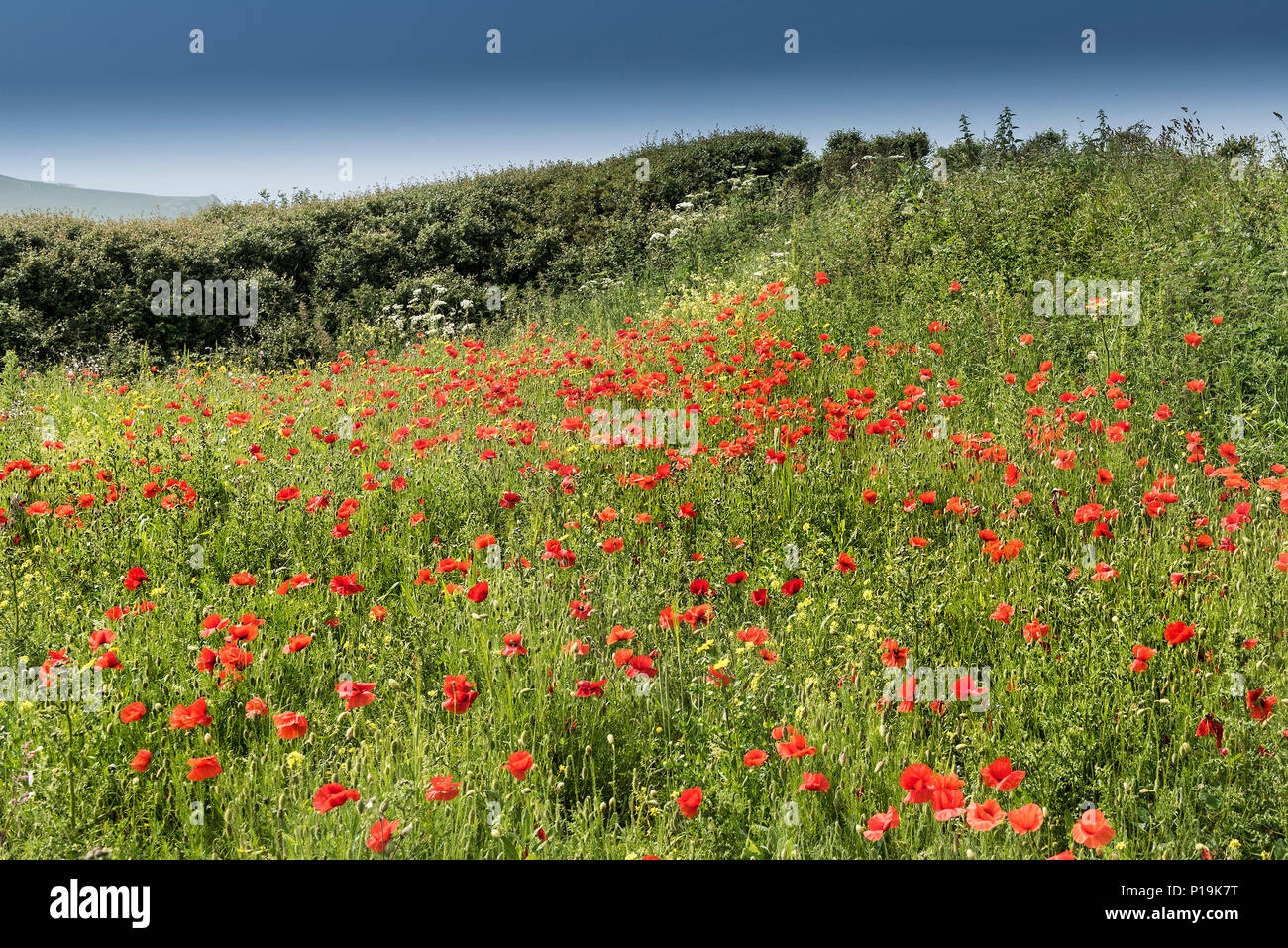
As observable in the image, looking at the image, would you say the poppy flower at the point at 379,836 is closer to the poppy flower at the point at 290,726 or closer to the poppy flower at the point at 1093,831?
the poppy flower at the point at 290,726

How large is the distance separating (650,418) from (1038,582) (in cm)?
263

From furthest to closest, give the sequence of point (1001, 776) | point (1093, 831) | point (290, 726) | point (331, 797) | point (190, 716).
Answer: point (190, 716) → point (290, 726) → point (1001, 776) → point (331, 797) → point (1093, 831)

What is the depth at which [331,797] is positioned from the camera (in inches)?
69.6

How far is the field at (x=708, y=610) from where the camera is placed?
6.89ft

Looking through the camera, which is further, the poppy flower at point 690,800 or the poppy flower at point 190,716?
the poppy flower at point 190,716

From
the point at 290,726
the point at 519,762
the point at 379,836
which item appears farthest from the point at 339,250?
the point at 379,836

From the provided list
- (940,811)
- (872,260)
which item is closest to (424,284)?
(872,260)

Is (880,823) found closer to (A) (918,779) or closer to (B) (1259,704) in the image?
(A) (918,779)

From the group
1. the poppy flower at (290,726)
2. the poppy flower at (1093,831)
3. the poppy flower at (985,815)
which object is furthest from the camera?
the poppy flower at (290,726)

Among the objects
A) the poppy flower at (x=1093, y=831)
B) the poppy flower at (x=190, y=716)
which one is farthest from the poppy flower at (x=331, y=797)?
the poppy flower at (x=1093, y=831)

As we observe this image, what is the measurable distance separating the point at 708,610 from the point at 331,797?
1208 millimetres

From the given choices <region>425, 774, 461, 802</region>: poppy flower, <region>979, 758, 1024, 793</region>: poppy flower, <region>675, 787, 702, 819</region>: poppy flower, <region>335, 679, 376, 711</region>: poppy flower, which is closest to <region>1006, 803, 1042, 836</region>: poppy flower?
<region>979, 758, 1024, 793</region>: poppy flower

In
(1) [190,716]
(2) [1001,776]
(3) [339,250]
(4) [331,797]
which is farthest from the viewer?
(3) [339,250]
